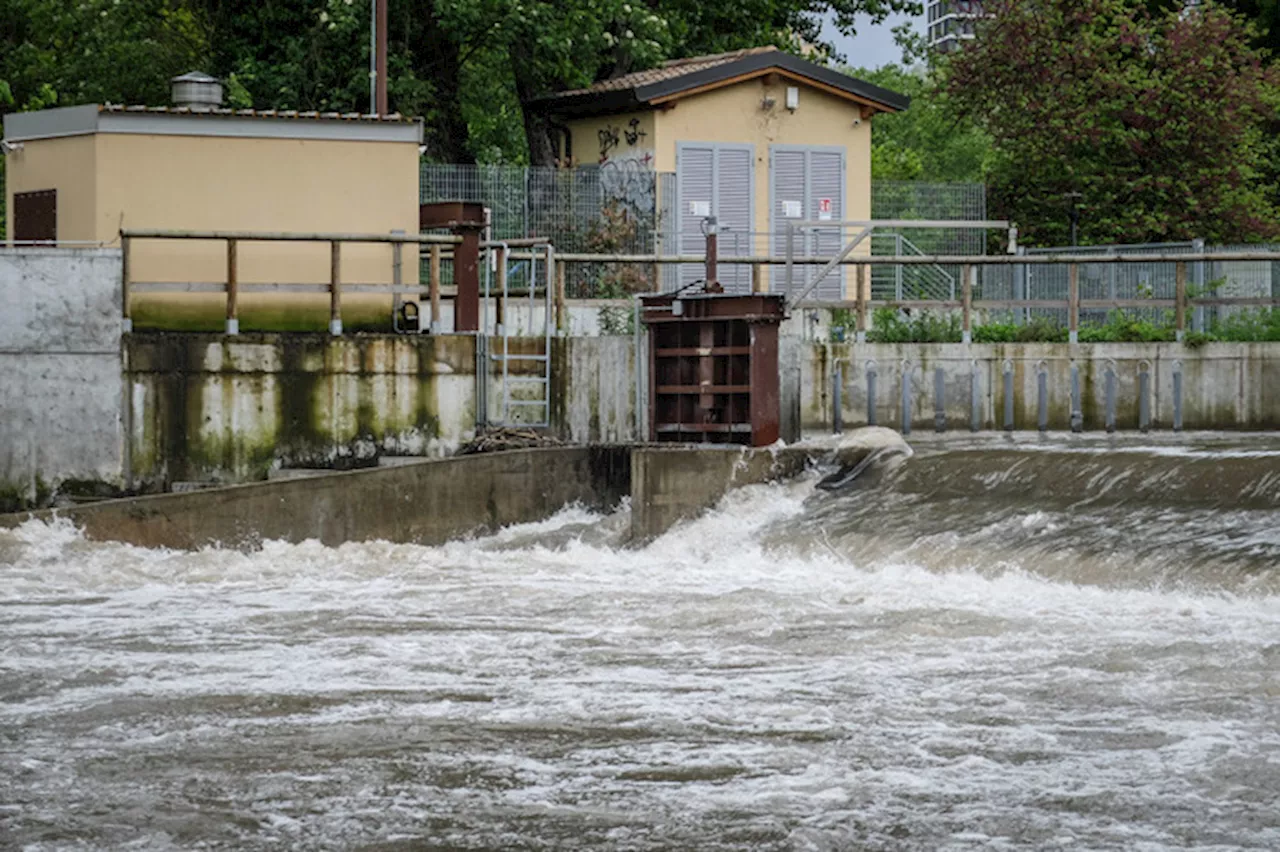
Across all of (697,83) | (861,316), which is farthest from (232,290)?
(697,83)

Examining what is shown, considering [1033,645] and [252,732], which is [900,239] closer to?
[1033,645]

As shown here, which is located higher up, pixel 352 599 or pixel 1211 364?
pixel 1211 364

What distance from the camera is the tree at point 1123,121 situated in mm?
35125

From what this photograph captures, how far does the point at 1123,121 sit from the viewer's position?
35.6m

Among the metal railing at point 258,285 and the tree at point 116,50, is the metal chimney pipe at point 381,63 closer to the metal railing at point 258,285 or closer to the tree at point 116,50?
the metal railing at point 258,285

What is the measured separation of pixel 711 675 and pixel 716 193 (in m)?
19.3

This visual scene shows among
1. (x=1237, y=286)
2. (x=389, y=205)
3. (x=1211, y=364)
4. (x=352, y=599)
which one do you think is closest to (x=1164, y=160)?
(x=1237, y=286)

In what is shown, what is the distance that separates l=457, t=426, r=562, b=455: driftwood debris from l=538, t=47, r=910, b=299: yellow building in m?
9.96

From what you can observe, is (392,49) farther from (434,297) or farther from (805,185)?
(434,297)

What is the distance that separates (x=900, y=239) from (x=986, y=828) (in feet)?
75.5

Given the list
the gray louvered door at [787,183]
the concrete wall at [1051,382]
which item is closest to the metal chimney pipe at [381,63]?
the concrete wall at [1051,382]

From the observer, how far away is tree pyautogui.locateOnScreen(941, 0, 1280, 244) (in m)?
35.1

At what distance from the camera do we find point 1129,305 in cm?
2616

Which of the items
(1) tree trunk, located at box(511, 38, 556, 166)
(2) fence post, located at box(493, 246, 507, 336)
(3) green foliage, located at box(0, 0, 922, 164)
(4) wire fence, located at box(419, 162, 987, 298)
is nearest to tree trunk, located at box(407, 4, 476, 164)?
(3) green foliage, located at box(0, 0, 922, 164)
